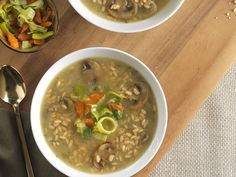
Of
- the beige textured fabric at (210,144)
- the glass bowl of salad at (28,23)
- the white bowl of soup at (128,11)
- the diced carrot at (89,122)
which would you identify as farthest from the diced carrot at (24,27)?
the beige textured fabric at (210,144)

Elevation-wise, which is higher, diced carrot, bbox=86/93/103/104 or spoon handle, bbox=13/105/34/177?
diced carrot, bbox=86/93/103/104

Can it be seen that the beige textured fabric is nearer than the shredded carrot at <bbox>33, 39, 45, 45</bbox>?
No

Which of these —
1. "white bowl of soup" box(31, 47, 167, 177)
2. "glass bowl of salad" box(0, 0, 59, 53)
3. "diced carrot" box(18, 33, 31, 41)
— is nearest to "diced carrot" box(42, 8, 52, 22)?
"glass bowl of salad" box(0, 0, 59, 53)

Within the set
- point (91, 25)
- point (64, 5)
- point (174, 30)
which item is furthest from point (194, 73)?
point (64, 5)

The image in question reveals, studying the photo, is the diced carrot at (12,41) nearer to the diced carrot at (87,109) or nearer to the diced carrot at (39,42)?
the diced carrot at (39,42)

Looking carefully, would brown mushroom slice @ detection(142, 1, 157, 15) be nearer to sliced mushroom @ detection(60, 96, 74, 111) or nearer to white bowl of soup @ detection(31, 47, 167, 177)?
white bowl of soup @ detection(31, 47, 167, 177)

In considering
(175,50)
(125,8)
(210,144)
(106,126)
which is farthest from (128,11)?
(210,144)

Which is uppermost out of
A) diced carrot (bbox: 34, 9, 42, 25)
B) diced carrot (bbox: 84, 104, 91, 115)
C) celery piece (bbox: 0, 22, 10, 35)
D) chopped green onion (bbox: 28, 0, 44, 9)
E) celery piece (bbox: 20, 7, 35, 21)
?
chopped green onion (bbox: 28, 0, 44, 9)
